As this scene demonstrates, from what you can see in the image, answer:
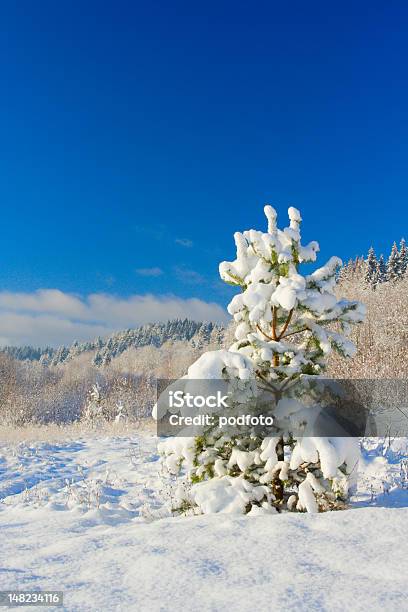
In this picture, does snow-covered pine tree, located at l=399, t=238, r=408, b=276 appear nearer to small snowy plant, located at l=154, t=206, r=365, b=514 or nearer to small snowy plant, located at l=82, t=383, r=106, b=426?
small snowy plant, located at l=82, t=383, r=106, b=426

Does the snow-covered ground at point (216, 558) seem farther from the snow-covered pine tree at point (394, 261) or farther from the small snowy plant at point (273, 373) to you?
the snow-covered pine tree at point (394, 261)

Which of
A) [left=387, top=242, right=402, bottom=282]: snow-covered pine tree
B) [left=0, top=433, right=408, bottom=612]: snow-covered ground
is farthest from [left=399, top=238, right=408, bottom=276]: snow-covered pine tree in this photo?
[left=0, top=433, right=408, bottom=612]: snow-covered ground

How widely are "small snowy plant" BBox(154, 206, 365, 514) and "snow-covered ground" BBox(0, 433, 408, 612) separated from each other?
1.84 ft

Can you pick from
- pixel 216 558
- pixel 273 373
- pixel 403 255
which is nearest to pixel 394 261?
pixel 403 255

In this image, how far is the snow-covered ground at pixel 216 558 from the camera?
255 cm

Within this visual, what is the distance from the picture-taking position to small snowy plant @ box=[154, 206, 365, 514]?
15.0 feet

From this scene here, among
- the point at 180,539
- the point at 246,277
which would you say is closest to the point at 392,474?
the point at 246,277

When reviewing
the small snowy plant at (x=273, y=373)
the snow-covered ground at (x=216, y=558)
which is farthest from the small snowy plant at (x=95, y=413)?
the small snowy plant at (x=273, y=373)

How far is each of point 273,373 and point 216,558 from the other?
7.38ft

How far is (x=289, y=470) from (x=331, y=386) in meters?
1.02

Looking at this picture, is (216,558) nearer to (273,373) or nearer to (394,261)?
(273,373)

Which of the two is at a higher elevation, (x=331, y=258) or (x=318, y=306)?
(x=331, y=258)

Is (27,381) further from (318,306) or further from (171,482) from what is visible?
(318,306)

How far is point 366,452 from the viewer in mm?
7785
